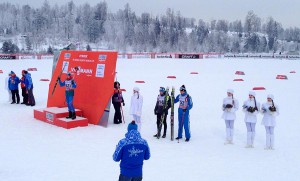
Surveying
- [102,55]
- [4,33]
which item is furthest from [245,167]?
[4,33]

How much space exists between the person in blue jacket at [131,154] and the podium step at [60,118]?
7938 millimetres

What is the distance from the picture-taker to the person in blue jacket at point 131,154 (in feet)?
18.5

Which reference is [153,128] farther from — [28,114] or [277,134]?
[28,114]

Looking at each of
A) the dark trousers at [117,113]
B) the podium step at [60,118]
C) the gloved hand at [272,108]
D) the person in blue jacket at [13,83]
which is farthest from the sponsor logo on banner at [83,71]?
the gloved hand at [272,108]

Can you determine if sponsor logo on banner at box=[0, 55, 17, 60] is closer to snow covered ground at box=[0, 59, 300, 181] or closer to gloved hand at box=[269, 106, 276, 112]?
snow covered ground at box=[0, 59, 300, 181]

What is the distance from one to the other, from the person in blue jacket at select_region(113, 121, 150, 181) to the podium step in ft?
26.0

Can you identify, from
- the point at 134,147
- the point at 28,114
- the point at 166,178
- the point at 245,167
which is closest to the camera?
the point at 134,147

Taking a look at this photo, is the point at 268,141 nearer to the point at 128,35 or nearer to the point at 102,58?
the point at 102,58

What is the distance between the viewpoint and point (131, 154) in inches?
223

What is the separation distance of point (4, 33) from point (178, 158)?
465ft

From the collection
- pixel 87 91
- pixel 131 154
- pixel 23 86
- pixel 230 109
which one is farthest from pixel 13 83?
pixel 131 154

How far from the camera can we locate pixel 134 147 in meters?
5.66

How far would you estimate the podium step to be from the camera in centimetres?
1334

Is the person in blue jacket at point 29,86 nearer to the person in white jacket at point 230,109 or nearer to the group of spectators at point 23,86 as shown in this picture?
the group of spectators at point 23,86
